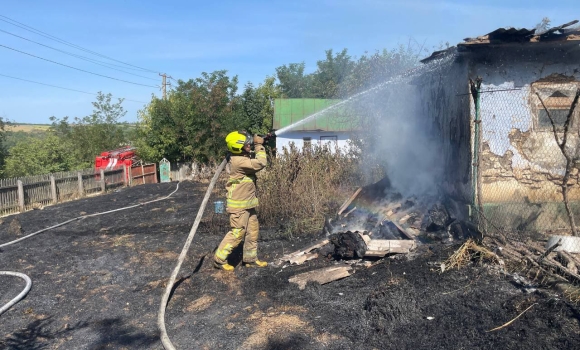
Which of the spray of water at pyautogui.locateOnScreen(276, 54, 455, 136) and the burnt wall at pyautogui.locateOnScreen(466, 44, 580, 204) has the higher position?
the spray of water at pyautogui.locateOnScreen(276, 54, 455, 136)

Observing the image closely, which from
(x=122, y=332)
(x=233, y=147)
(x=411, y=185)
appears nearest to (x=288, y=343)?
(x=122, y=332)

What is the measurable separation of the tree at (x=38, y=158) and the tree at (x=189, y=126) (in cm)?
506

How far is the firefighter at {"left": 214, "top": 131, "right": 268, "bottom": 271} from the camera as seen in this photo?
6578mm

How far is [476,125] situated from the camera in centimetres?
714

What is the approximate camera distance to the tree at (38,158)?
21.5 m

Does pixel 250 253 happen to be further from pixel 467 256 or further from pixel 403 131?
pixel 403 131

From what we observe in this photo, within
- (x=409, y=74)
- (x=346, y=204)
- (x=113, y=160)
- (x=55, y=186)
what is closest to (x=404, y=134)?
(x=409, y=74)

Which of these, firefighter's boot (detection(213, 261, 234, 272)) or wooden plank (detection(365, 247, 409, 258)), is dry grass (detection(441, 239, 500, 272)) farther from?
firefighter's boot (detection(213, 261, 234, 272))

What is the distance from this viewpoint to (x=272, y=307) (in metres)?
5.20

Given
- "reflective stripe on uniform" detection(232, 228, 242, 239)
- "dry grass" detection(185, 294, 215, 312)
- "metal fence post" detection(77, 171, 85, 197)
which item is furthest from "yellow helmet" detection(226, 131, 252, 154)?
"metal fence post" detection(77, 171, 85, 197)

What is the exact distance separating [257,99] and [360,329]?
3261 cm

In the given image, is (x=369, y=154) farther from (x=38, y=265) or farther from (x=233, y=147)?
(x=38, y=265)

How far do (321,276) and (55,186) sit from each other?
48.5ft

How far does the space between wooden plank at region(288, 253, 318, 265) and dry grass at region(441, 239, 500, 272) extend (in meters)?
1.97
